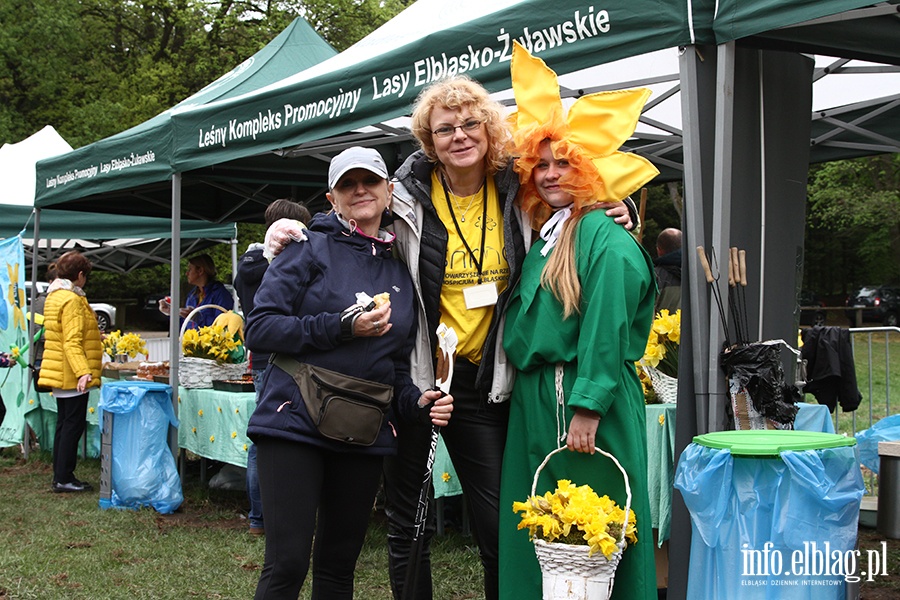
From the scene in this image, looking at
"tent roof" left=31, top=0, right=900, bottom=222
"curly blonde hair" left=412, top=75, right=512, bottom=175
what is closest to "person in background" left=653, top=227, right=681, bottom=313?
"tent roof" left=31, top=0, right=900, bottom=222

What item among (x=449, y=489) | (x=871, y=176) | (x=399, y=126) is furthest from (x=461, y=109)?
(x=871, y=176)

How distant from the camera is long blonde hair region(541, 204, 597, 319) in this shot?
273 centimetres

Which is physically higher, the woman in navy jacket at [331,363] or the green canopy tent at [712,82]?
the green canopy tent at [712,82]

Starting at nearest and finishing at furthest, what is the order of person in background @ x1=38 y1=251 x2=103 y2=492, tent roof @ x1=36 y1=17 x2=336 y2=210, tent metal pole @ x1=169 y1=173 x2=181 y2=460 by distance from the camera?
1. tent metal pole @ x1=169 y1=173 x2=181 y2=460
2. tent roof @ x1=36 y1=17 x2=336 y2=210
3. person in background @ x1=38 y1=251 x2=103 y2=492

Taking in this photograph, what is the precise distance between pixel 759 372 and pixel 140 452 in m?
4.37

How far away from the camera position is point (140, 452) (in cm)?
630

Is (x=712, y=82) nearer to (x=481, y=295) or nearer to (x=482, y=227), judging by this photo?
(x=482, y=227)

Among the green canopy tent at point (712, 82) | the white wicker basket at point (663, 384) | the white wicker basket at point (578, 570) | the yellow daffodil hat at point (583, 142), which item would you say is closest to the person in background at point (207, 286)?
the green canopy tent at point (712, 82)

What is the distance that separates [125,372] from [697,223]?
5759mm

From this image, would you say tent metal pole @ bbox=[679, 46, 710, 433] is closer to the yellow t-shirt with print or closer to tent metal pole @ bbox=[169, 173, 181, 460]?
the yellow t-shirt with print

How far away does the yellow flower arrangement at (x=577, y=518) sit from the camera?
258 cm

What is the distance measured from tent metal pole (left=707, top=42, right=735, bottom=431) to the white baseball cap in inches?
47.2

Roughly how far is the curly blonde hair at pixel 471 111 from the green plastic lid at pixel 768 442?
40.3 inches

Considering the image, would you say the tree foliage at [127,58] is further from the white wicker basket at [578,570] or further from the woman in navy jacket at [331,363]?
the white wicker basket at [578,570]
